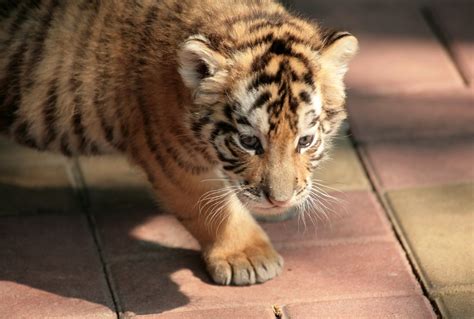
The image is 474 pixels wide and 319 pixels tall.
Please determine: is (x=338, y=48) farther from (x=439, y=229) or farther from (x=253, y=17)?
(x=439, y=229)

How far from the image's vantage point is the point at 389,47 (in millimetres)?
6332

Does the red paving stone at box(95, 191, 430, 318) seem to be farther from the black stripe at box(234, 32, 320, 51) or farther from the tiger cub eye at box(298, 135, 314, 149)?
the black stripe at box(234, 32, 320, 51)

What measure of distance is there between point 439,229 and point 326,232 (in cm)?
47

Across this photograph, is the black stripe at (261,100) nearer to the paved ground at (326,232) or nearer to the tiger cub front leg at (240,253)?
the tiger cub front leg at (240,253)

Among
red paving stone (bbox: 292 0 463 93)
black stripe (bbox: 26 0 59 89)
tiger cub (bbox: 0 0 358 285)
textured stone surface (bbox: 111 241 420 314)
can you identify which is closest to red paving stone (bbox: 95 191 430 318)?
textured stone surface (bbox: 111 241 420 314)

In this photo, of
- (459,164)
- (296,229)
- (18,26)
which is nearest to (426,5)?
(459,164)

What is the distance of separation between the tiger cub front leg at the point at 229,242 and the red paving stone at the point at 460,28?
180 centimetres

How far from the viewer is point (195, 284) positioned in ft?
15.4

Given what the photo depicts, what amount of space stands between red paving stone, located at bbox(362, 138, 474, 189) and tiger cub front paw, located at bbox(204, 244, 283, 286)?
804 millimetres

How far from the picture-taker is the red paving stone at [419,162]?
531 centimetres

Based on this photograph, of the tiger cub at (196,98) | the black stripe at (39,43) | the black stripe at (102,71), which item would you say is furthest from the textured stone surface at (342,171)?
the black stripe at (39,43)

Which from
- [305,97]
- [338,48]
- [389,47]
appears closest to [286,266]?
[305,97]

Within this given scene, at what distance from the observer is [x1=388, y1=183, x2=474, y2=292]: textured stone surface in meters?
4.70

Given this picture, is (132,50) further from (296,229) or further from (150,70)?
(296,229)
